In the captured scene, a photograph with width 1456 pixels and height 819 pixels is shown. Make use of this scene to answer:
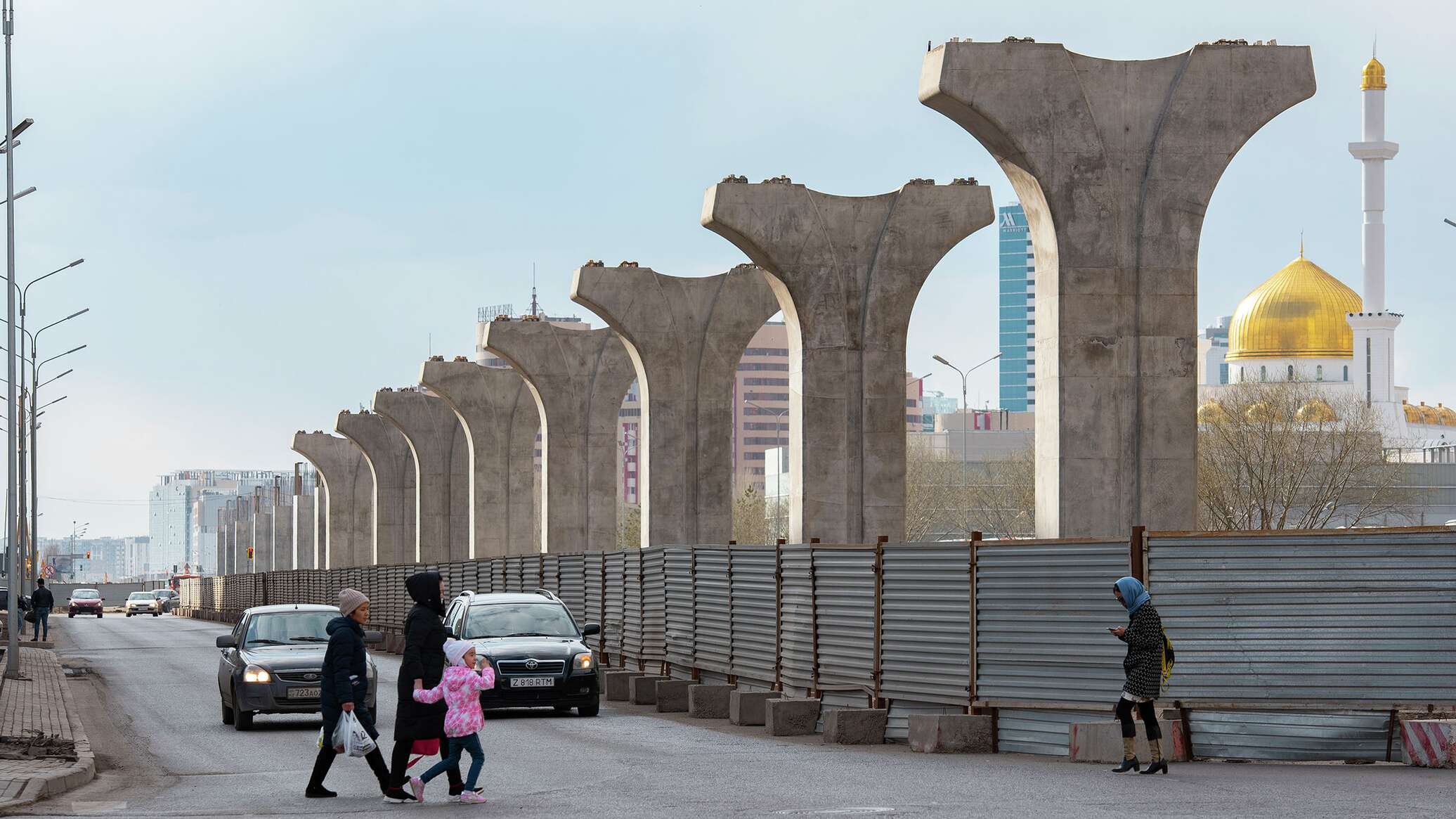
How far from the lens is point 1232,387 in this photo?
82.2 metres

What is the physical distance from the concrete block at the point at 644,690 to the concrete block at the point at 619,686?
0.89m

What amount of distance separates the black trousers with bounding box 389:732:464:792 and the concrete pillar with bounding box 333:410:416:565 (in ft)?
198

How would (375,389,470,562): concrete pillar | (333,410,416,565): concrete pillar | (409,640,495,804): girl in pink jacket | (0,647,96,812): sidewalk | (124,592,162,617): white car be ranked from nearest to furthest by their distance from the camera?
(409,640,495,804): girl in pink jacket, (0,647,96,812): sidewalk, (375,389,470,562): concrete pillar, (333,410,416,565): concrete pillar, (124,592,162,617): white car

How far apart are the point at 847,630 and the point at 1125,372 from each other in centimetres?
661

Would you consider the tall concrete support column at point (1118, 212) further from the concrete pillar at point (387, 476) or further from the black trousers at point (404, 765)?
the concrete pillar at point (387, 476)

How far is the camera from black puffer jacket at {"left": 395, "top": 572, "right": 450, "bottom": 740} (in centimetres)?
1296

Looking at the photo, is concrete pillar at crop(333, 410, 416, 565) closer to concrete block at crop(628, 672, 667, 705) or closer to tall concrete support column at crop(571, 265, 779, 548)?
tall concrete support column at crop(571, 265, 779, 548)

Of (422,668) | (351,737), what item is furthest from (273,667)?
(422,668)

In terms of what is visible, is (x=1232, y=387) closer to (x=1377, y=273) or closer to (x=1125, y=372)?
(x=1377, y=273)

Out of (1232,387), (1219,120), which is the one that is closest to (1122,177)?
(1219,120)

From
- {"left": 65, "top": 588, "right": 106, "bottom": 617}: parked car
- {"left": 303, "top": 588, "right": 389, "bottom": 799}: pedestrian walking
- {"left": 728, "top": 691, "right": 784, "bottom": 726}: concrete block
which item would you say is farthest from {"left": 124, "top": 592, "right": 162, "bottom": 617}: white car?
{"left": 303, "top": 588, "right": 389, "bottom": 799}: pedestrian walking

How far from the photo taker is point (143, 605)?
105 meters

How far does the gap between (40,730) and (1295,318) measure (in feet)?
368

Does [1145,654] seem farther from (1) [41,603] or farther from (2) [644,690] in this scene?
(1) [41,603]
